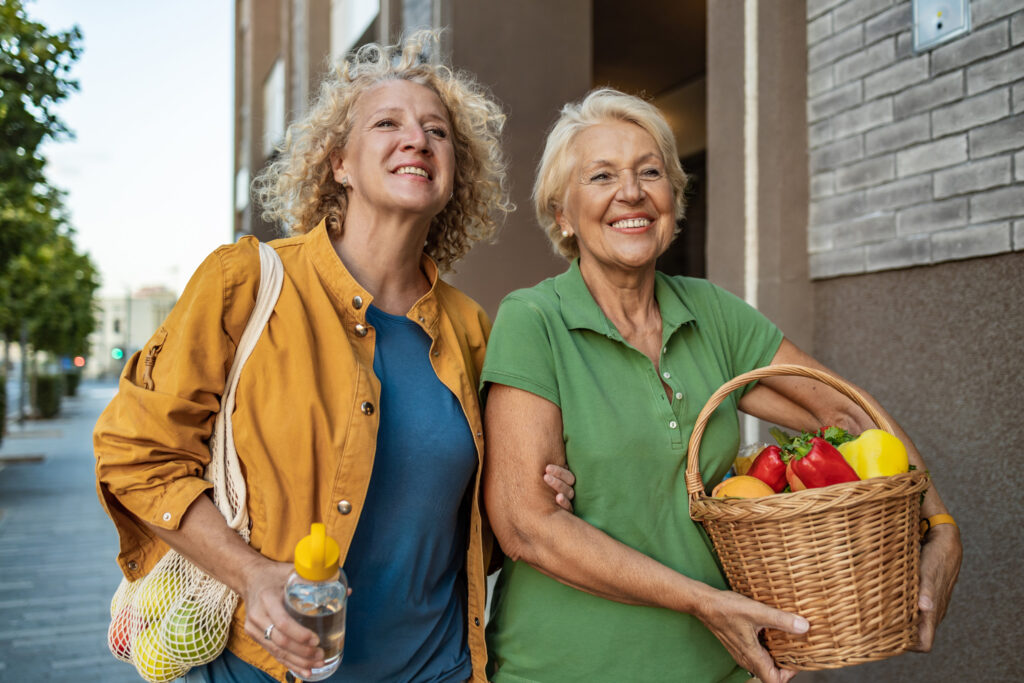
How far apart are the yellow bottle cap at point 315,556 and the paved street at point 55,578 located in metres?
4.22

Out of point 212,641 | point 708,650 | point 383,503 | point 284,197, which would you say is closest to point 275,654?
point 212,641

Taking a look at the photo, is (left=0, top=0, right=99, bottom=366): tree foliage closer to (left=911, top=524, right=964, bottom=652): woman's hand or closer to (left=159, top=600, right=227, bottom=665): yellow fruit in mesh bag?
(left=159, top=600, right=227, bottom=665): yellow fruit in mesh bag

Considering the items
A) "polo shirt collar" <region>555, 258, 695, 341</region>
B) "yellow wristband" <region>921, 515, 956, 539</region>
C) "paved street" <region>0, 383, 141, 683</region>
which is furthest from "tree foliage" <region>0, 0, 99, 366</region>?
"yellow wristband" <region>921, 515, 956, 539</region>

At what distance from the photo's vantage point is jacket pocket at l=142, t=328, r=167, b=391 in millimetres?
1756

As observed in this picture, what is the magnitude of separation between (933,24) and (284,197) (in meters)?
2.52

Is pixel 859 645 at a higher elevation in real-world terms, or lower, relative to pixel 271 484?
lower

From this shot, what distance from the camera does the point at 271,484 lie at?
1.81 m

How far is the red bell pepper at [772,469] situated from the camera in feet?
6.12

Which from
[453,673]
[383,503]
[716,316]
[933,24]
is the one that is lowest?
[453,673]

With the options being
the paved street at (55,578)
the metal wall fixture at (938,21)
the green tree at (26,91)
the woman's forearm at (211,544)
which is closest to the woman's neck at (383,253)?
the woman's forearm at (211,544)

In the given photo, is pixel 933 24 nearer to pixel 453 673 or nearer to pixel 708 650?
pixel 708 650

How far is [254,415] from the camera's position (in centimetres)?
183

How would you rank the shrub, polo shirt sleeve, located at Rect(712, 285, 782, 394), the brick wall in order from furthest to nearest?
1. the shrub
2. the brick wall
3. polo shirt sleeve, located at Rect(712, 285, 782, 394)

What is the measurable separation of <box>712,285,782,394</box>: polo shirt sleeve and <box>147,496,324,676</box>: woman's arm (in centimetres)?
129
